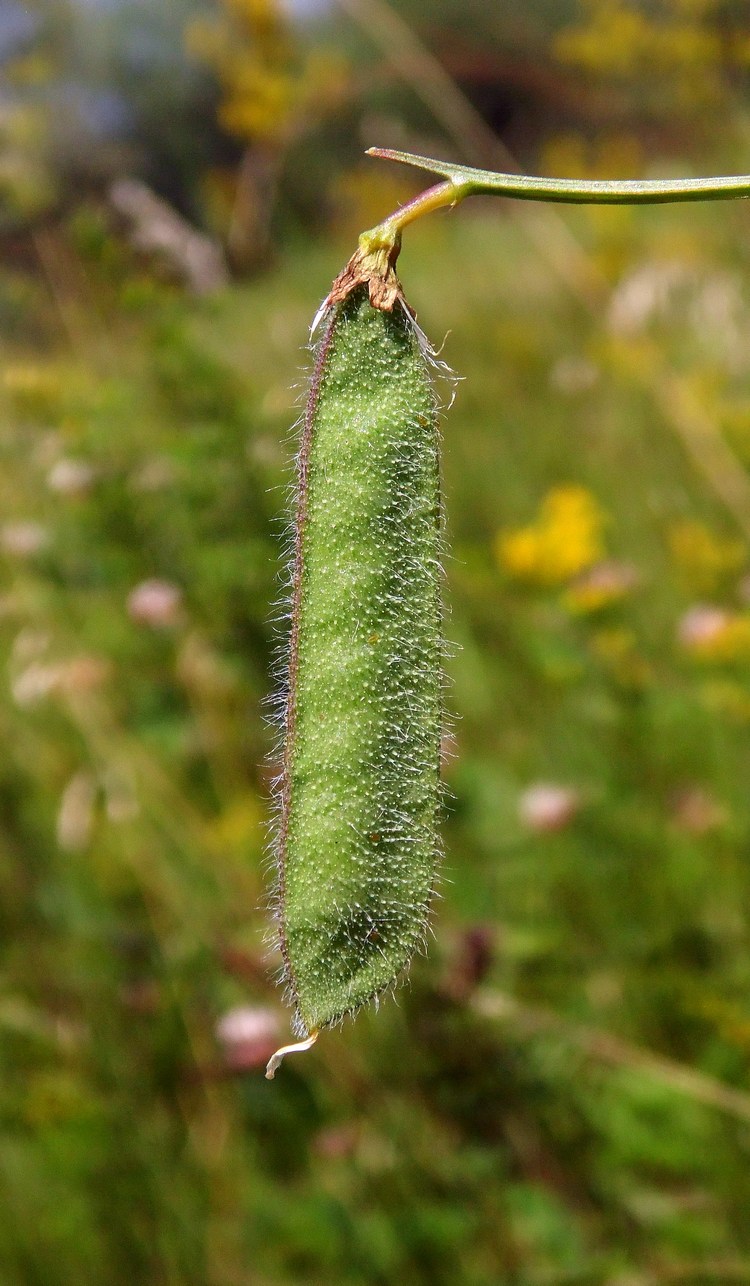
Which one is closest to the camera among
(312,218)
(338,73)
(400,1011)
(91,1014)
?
(400,1011)

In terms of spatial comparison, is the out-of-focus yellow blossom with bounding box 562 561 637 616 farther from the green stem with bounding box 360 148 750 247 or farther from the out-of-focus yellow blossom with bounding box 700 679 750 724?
the green stem with bounding box 360 148 750 247

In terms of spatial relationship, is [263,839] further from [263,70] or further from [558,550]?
[263,70]

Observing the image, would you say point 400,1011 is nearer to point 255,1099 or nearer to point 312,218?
point 255,1099

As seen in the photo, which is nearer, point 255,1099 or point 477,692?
point 255,1099

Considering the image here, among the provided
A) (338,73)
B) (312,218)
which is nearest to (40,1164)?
(338,73)

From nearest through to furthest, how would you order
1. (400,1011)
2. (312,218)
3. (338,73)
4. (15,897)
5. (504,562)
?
(400,1011)
(15,897)
(504,562)
(338,73)
(312,218)

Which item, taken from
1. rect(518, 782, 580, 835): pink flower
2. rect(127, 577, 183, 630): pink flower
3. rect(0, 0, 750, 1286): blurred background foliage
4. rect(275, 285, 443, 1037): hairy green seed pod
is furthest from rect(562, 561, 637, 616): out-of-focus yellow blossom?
rect(275, 285, 443, 1037): hairy green seed pod
